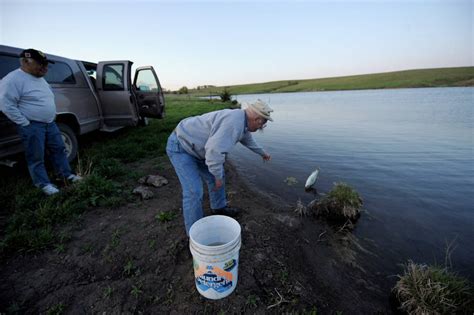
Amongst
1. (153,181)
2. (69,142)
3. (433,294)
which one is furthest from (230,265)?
(69,142)

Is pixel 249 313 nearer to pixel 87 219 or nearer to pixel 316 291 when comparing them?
pixel 316 291

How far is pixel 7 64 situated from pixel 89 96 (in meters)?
1.94

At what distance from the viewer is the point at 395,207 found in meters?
4.54

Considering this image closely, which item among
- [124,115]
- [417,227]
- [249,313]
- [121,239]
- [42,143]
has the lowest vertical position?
[417,227]

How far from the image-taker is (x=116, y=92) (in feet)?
21.1

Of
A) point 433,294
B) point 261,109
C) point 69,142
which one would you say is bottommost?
point 433,294

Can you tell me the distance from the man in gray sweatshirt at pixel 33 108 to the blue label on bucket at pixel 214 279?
3428 mm

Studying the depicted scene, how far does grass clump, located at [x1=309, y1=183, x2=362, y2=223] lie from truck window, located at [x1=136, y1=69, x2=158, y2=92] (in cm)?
667

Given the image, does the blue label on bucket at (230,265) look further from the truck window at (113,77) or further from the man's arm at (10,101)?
the truck window at (113,77)

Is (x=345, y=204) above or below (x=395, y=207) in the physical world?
above

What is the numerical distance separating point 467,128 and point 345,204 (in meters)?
12.4

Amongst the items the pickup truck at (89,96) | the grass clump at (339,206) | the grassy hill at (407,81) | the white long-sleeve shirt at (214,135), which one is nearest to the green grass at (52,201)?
the pickup truck at (89,96)

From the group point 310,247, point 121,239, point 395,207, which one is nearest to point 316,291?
point 310,247

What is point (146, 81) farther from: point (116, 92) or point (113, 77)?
point (116, 92)
